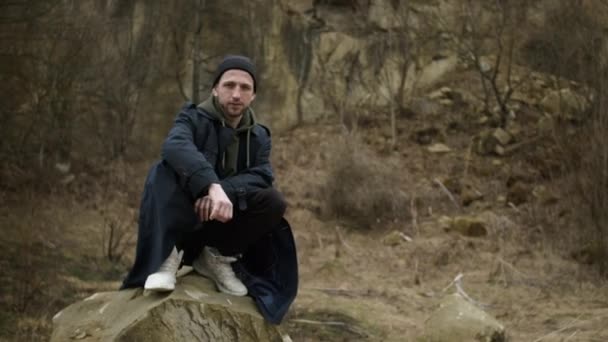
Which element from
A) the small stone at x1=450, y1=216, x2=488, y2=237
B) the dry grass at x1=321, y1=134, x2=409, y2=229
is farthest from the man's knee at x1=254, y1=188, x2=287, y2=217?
the dry grass at x1=321, y1=134, x2=409, y2=229

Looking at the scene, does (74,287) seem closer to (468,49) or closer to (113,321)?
(113,321)

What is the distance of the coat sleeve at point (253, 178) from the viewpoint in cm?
407

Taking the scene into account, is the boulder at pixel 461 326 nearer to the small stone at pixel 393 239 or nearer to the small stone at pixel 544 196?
the small stone at pixel 393 239

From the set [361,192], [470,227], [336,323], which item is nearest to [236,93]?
[336,323]

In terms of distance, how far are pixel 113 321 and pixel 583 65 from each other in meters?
9.97

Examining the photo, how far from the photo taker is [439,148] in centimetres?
1675

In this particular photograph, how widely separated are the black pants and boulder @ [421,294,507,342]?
328 centimetres

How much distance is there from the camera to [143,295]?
420 cm

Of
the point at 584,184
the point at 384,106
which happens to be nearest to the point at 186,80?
the point at 384,106

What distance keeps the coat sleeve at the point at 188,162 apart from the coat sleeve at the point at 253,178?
17 centimetres

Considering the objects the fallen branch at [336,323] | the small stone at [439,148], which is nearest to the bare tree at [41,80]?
the fallen branch at [336,323]

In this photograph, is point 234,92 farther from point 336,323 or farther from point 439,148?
point 439,148

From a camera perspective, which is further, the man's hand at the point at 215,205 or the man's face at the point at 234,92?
the man's face at the point at 234,92

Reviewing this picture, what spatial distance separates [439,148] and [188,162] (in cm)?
1337
